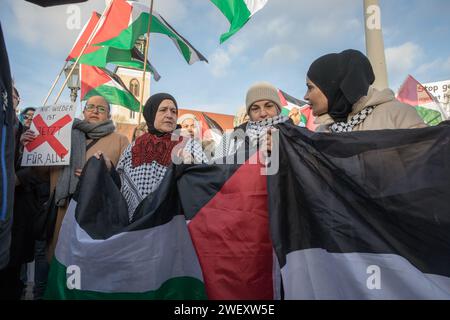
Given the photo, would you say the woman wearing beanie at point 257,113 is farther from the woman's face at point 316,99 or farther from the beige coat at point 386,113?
the beige coat at point 386,113

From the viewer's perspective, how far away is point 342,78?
2.12 metres

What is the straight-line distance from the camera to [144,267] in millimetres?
2084

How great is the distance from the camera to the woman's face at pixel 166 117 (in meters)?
2.79

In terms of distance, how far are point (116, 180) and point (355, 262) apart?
190 centimetres

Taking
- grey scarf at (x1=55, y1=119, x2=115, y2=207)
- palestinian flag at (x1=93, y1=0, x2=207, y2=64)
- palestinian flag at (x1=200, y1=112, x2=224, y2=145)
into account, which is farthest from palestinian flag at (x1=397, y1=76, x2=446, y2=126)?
grey scarf at (x1=55, y1=119, x2=115, y2=207)

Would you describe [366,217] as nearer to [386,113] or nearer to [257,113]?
[386,113]

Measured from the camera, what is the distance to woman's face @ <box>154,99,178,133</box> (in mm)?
2791

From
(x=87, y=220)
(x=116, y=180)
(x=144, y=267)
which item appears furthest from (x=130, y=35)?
(x=144, y=267)

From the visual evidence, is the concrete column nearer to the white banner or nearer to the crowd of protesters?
the crowd of protesters

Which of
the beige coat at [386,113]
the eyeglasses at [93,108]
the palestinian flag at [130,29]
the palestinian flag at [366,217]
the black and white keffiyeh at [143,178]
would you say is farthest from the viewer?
the palestinian flag at [130,29]

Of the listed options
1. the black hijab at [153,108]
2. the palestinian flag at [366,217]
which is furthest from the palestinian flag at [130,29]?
the palestinian flag at [366,217]

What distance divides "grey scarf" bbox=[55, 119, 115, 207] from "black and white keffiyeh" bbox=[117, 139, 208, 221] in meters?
0.51

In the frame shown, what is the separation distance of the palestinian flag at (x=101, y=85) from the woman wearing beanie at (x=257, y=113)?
507 centimetres

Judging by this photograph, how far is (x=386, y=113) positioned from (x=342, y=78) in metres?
0.36
